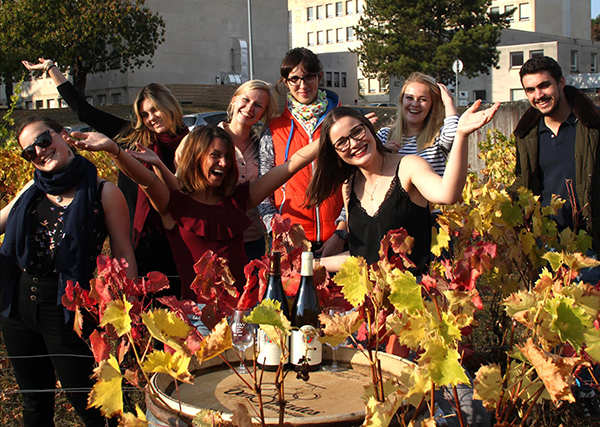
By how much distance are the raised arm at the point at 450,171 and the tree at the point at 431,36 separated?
44.9 metres

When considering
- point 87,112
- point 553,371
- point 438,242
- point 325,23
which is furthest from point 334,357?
point 325,23

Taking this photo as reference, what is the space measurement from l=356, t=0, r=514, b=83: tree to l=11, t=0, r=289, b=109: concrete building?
26.2ft

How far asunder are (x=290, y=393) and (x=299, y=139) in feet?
7.31

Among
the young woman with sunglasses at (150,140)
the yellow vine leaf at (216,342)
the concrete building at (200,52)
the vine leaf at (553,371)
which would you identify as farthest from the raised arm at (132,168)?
the concrete building at (200,52)

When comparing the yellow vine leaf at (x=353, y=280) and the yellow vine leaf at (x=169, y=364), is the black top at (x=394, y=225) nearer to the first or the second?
the yellow vine leaf at (x=353, y=280)

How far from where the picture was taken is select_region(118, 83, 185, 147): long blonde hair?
3.81m

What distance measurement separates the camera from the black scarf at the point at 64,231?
→ 2764 mm

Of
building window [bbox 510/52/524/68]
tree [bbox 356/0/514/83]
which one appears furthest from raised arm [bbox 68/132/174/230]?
building window [bbox 510/52/524/68]

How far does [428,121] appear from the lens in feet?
12.4

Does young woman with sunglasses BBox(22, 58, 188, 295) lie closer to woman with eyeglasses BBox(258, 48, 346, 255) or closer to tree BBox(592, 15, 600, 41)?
woman with eyeglasses BBox(258, 48, 346, 255)

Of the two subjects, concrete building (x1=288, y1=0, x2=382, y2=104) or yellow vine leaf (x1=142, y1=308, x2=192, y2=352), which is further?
concrete building (x1=288, y1=0, x2=382, y2=104)

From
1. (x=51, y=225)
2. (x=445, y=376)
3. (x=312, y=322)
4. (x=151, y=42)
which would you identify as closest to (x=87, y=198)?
(x=51, y=225)

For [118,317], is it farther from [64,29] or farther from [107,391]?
[64,29]

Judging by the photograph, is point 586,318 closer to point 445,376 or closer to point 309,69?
point 445,376
